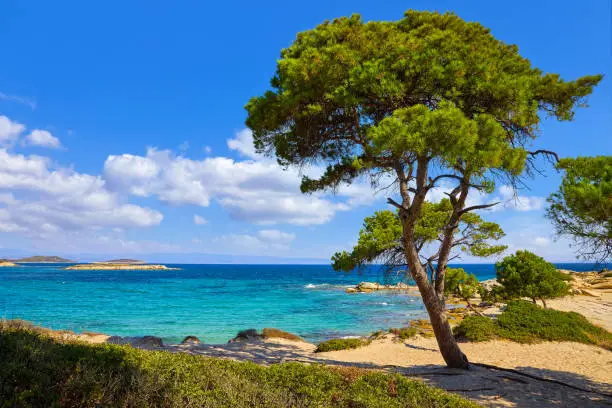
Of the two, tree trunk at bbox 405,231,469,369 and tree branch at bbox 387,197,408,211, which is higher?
tree branch at bbox 387,197,408,211

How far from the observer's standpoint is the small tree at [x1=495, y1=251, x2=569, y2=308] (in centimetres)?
1781

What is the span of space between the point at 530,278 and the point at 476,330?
612 centimetres

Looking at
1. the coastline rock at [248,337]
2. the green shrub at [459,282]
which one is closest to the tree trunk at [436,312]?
the coastline rock at [248,337]

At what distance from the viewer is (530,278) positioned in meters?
18.1

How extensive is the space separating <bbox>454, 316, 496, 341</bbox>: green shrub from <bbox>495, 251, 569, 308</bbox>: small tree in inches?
178

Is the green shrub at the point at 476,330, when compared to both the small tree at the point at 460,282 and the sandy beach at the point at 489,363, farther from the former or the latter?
the small tree at the point at 460,282

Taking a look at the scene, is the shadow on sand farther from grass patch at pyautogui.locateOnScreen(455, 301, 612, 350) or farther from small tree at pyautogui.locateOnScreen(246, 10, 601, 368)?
grass patch at pyautogui.locateOnScreen(455, 301, 612, 350)

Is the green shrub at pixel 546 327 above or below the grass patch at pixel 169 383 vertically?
below

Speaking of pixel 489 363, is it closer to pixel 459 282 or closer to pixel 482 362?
pixel 482 362

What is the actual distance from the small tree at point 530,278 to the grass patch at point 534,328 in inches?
98.4

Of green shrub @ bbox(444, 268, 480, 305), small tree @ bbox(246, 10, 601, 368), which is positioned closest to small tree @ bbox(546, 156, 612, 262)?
small tree @ bbox(246, 10, 601, 368)

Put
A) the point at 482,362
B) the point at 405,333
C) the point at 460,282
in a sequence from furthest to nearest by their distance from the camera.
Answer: the point at 460,282
the point at 405,333
the point at 482,362

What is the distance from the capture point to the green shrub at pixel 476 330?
13898mm

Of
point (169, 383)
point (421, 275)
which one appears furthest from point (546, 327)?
point (169, 383)
